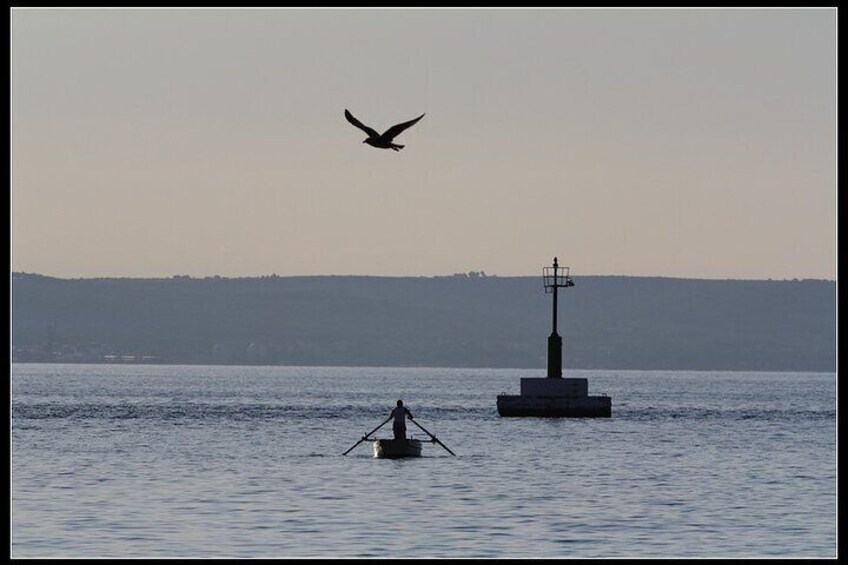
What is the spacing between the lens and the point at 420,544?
3769cm

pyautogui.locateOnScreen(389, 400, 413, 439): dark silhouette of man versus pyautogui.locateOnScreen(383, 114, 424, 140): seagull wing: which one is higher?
pyautogui.locateOnScreen(383, 114, 424, 140): seagull wing

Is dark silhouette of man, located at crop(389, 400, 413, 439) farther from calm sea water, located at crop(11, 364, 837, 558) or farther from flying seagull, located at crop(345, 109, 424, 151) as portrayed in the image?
flying seagull, located at crop(345, 109, 424, 151)

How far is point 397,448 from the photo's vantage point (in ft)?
214

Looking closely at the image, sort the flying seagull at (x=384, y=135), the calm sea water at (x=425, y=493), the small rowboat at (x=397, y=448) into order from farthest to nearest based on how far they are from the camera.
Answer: the small rowboat at (x=397, y=448)
the calm sea water at (x=425, y=493)
the flying seagull at (x=384, y=135)

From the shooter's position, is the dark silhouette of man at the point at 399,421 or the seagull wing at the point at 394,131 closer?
the seagull wing at the point at 394,131

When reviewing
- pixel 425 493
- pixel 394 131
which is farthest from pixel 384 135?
pixel 425 493

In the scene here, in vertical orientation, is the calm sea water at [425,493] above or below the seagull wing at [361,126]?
below

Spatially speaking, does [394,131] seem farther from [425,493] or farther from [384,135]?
[425,493]

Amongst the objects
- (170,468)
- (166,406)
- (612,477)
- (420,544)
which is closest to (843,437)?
(420,544)

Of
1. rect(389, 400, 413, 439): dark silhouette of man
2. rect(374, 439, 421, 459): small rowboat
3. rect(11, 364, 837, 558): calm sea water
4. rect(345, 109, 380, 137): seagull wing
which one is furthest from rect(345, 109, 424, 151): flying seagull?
rect(374, 439, 421, 459): small rowboat

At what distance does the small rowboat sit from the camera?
6519cm

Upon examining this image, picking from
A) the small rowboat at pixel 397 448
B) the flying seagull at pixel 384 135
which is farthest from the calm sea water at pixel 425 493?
the flying seagull at pixel 384 135

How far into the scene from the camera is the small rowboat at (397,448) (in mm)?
65188

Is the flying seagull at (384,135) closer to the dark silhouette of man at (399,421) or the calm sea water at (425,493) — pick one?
the calm sea water at (425,493)
